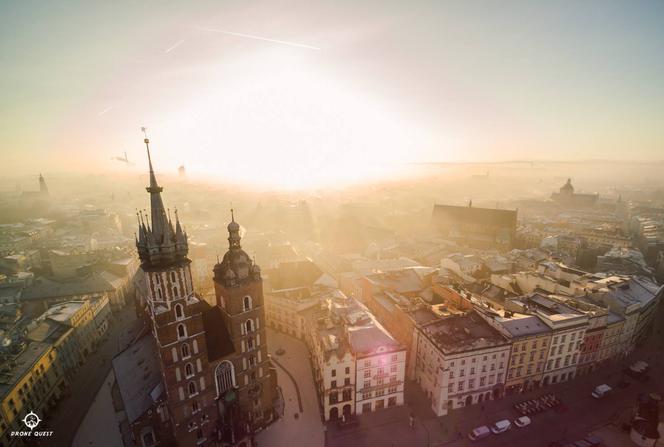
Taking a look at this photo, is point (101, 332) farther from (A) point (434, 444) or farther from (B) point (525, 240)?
(B) point (525, 240)

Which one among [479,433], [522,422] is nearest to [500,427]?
[479,433]

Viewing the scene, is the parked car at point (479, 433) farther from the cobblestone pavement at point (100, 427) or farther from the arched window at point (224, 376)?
the cobblestone pavement at point (100, 427)

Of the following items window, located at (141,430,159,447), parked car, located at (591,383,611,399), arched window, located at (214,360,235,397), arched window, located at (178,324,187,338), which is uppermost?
arched window, located at (178,324,187,338)

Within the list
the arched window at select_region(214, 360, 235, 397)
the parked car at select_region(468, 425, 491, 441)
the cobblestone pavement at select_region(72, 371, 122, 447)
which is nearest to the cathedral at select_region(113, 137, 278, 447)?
the arched window at select_region(214, 360, 235, 397)

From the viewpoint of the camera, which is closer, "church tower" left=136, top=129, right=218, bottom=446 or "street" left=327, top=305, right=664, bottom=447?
"church tower" left=136, top=129, right=218, bottom=446

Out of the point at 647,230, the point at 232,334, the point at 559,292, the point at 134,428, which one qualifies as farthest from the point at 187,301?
the point at 647,230

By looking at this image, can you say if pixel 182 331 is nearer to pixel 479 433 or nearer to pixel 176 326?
pixel 176 326

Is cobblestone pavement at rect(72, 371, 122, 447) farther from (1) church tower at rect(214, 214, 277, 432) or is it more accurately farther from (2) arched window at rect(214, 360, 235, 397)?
(1) church tower at rect(214, 214, 277, 432)

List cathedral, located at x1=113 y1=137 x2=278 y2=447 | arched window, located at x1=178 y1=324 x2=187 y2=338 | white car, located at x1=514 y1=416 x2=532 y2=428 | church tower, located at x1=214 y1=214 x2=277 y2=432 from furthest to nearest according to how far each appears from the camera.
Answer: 1. white car, located at x1=514 y1=416 x2=532 y2=428
2. church tower, located at x1=214 y1=214 x2=277 y2=432
3. arched window, located at x1=178 y1=324 x2=187 y2=338
4. cathedral, located at x1=113 y1=137 x2=278 y2=447
